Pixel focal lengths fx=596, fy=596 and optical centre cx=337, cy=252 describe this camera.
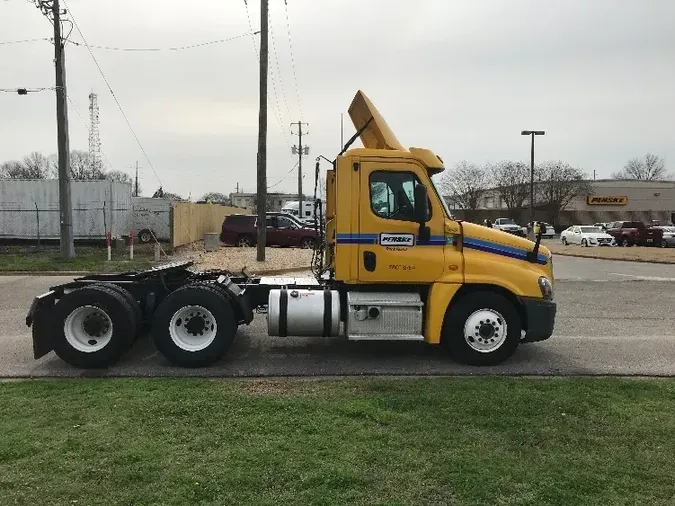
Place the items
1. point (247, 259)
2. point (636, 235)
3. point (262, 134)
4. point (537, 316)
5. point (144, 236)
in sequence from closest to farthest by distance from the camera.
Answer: point (537, 316) → point (262, 134) → point (247, 259) → point (144, 236) → point (636, 235)

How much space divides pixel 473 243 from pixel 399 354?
177cm

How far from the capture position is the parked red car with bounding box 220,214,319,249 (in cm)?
2778

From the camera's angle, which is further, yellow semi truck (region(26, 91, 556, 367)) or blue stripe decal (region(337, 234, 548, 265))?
blue stripe decal (region(337, 234, 548, 265))

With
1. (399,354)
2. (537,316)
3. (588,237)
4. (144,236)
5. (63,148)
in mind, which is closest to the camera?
(537,316)

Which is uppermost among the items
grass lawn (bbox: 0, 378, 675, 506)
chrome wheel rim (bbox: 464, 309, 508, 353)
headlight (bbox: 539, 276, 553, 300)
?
headlight (bbox: 539, 276, 553, 300)

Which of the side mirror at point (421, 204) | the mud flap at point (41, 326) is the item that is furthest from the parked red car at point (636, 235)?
the mud flap at point (41, 326)

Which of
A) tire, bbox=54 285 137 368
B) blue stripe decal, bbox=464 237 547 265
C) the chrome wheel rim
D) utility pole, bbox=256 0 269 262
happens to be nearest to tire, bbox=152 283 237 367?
tire, bbox=54 285 137 368

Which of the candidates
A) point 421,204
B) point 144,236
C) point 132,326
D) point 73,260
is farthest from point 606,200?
point 132,326

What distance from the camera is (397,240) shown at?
7109 millimetres

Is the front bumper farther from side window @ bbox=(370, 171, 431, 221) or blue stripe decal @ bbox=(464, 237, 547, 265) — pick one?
side window @ bbox=(370, 171, 431, 221)

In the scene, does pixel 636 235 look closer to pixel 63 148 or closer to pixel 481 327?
pixel 63 148

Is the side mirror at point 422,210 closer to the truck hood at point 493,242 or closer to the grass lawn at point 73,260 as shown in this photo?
the truck hood at point 493,242

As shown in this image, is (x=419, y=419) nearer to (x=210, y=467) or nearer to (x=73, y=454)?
(x=210, y=467)

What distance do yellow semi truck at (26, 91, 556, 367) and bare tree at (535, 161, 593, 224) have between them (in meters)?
66.5
